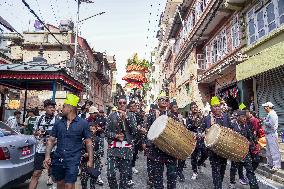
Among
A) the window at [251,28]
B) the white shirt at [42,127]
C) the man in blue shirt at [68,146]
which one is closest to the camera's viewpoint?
the man in blue shirt at [68,146]

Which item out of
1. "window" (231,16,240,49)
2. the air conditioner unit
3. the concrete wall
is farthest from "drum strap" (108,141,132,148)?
Result: the air conditioner unit

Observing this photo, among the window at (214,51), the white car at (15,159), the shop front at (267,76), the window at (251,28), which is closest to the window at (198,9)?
the window at (214,51)

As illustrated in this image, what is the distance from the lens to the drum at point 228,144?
579 cm

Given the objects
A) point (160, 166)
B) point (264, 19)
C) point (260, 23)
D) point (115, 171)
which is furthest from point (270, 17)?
point (115, 171)

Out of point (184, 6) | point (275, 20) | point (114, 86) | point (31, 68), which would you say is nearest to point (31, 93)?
point (184, 6)

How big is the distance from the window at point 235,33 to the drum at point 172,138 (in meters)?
12.1

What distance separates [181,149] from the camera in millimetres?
5309

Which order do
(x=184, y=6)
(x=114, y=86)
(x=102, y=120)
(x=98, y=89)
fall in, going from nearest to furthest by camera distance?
(x=102, y=120), (x=184, y=6), (x=98, y=89), (x=114, y=86)

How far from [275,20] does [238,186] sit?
824cm

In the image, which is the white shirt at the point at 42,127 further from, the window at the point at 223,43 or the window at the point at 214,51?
the window at the point at 214,51

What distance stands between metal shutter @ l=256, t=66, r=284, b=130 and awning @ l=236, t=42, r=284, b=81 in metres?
0.87

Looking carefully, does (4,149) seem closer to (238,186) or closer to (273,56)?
(238,186)

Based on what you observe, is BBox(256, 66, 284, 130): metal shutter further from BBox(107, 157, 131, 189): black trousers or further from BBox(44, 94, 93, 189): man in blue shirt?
BBox(44, 94, 93, 189): man in blue shirt

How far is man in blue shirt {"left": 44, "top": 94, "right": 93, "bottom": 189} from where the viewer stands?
4277 mm
